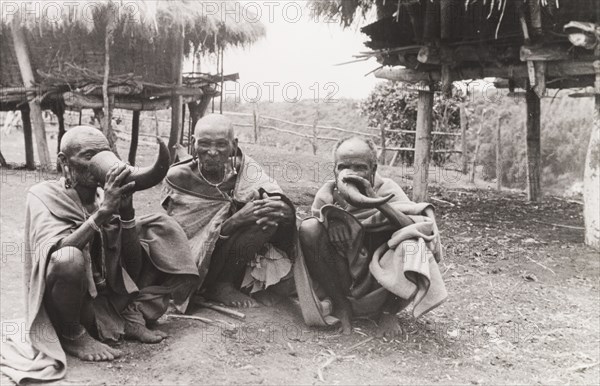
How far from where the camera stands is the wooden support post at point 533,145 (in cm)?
1002

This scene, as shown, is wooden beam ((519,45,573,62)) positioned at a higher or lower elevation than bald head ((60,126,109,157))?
higher

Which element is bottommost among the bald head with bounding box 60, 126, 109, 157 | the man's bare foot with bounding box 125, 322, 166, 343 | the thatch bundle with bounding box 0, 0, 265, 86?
the man's bare foot with bounding box 125, 322, 166, 343

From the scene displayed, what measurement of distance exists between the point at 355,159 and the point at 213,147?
2.78 feet

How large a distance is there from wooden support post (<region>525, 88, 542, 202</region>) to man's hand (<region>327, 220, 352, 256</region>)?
7.25 m

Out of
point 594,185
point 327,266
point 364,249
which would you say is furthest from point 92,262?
point 594,185

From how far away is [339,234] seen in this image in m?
3.62

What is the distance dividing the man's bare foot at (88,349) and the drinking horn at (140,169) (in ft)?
2.64

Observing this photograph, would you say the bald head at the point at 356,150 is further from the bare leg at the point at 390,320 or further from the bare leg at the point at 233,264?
the bare leg at the point at 390,320

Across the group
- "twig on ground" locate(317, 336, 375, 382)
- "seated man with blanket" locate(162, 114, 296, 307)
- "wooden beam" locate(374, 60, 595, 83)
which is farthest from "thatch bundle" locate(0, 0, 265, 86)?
"twig on ground" locate(317, 336, 375, 382)

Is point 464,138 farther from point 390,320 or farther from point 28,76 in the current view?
point 390,320

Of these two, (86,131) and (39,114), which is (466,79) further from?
(39,114)

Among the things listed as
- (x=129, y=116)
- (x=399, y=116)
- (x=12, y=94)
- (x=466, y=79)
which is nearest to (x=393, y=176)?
(x=399, y=116)

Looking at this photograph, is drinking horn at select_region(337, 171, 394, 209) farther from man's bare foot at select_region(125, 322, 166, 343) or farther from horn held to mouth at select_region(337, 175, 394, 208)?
man's bare foot at select_region(125, 322, 166, 343)

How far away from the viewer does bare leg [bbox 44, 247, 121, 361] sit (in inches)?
117
